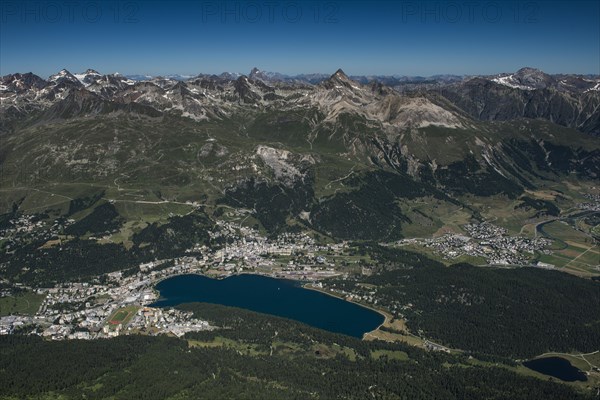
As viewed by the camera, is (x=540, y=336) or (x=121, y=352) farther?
(x=540, y=336)

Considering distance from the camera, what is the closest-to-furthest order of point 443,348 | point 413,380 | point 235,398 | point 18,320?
1. point 235,398
2. point 413,380
3. point 443,348
4. point 18,320

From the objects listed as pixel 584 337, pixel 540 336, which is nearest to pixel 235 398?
pixel 540 336

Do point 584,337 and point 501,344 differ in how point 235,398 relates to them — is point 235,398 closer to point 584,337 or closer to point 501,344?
point 501,344

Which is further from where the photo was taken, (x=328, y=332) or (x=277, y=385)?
(x=328, y=332)

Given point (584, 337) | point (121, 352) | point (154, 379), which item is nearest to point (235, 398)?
point (154, 379)

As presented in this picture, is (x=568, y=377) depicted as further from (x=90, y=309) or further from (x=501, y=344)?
(x=90, y=309)

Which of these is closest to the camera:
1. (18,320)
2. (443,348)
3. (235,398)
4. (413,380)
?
(235,398)
